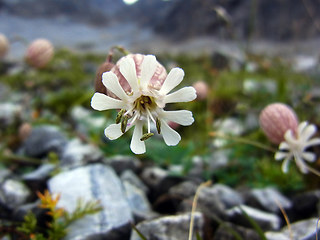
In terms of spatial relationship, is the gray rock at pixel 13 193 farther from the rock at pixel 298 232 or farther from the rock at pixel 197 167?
the rock at pixel 298 232

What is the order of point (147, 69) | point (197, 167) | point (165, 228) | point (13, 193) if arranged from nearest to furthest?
point (147, 69) → point (165, 228) → point (13, 193) → point (197, 167)

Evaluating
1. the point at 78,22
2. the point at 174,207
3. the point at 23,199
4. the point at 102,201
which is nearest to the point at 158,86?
the point at 102,201

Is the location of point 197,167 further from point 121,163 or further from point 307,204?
point 307,204

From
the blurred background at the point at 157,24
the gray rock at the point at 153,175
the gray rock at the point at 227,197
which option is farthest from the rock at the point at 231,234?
the blurred background at the point at 157,24

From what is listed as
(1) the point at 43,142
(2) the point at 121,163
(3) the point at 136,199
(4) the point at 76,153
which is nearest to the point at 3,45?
(1) the point at 43,142

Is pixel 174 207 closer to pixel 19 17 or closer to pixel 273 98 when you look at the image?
pixel 273 98

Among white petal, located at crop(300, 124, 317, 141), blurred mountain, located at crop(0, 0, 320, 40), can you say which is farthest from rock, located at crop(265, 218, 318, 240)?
blurred mountain, located at crop(0, 0, 320, 40)

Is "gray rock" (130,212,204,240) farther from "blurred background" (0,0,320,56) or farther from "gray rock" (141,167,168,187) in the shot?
"blurred background" (0,0,320,56)
